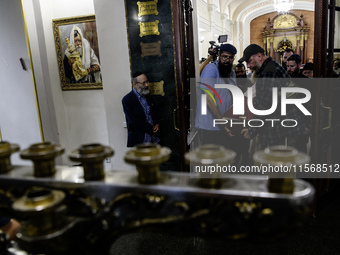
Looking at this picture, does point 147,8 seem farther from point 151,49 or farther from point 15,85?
point 15,85

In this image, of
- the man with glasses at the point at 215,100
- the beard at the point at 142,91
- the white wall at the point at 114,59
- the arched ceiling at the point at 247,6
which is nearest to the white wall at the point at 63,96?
the white wall at the point at 114,59

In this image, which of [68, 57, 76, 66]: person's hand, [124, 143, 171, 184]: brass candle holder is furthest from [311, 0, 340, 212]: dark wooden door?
[68, 57, 76, 66]: person's hand

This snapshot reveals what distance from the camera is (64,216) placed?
0.85 meters

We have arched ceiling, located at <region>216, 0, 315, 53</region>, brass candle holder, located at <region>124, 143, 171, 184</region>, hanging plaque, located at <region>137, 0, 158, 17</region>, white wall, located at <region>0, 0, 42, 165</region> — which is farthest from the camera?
arched ceiling, located at <region>216, 0, 315, 53</region>

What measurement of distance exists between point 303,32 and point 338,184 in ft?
55.2

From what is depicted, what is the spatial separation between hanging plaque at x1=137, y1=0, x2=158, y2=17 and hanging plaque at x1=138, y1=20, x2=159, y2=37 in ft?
0.42

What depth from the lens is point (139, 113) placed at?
3.96m

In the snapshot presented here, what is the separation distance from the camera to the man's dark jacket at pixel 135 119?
3.93m

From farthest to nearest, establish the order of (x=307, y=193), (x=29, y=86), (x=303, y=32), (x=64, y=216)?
(x=303, y=32)
(x=29, y=86)
(x=64, y=216)
(x=307, y=193)

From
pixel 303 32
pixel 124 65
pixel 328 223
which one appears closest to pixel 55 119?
pixel 124 65

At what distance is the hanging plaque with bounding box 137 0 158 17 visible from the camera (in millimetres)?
3867

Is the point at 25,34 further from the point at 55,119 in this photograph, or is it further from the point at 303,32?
the point at 303,32

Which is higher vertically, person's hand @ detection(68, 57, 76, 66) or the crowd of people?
person's hand @ detection(68, 57, 76, 66)

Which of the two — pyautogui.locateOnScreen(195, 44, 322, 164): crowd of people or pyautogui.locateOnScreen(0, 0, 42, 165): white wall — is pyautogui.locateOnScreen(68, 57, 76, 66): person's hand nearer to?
pyautogui.locateOnScreen(0, 0, 42, 165): white wall
